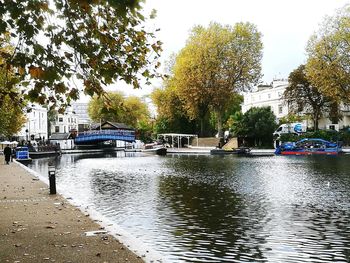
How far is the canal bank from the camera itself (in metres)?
7.96

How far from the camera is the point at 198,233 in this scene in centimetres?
1148

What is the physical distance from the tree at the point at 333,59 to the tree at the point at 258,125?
12483 millimetres

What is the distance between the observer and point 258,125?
62875mm

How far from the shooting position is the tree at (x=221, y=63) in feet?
208

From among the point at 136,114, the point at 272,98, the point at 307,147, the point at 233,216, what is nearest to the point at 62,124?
the point at 136,114

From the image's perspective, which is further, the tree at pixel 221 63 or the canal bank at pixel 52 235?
the tree at pixel 221 63

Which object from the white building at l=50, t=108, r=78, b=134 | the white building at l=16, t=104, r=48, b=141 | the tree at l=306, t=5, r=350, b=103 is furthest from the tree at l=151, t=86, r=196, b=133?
the white building at l=50, t=108, r=78, b=134

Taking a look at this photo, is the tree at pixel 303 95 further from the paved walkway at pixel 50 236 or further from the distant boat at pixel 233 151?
the paved walkway at pixel 50 236

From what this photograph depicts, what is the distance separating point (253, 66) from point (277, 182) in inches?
1656

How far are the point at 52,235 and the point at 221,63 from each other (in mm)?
56442

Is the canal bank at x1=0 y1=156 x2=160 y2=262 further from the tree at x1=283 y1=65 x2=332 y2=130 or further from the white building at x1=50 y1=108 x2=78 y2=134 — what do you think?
the white building at x1=50 y1=108 x2=78 y2=134

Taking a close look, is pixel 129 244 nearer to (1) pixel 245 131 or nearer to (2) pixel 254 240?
(2) pixel 254 240

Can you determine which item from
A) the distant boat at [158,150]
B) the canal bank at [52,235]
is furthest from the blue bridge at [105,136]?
the canal bank at [52,235]

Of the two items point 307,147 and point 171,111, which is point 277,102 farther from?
point 307,147
